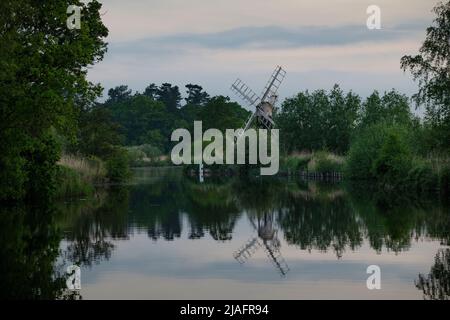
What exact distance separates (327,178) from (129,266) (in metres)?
56.5

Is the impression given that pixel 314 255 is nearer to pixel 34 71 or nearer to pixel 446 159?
pixel 34 71

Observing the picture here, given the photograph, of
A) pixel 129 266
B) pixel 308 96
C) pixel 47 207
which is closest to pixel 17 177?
pixel 47 207

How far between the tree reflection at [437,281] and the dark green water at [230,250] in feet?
0.07

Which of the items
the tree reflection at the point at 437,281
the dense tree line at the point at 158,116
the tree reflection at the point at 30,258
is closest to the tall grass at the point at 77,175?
the tree reflection at the point at 30,258

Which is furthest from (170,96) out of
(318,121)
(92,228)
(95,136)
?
(92,228)

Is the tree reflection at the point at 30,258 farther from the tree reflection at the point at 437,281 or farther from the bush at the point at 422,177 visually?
the bush at the point at 422,177

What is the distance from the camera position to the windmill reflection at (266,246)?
17859 millimetres

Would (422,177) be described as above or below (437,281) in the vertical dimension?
above

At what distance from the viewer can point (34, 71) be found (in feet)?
101

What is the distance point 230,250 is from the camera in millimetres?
20344

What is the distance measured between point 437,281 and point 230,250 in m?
6.92

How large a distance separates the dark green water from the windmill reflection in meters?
0.03

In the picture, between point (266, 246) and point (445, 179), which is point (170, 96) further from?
point (266, 246)

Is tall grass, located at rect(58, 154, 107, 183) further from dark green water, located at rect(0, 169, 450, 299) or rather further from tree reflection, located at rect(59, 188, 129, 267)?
dark green water, located at rect(0, 169, 450, 299)
